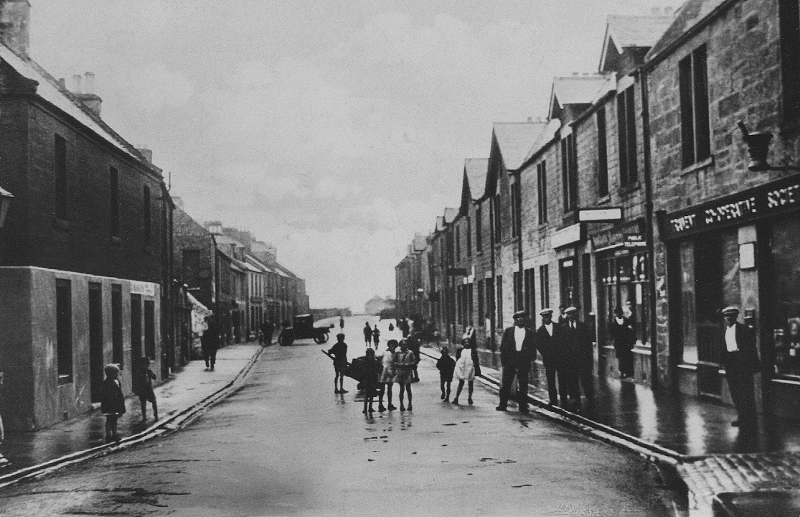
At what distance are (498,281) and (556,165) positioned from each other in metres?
10.9

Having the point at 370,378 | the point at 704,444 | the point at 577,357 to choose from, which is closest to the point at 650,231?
the point at 577,357

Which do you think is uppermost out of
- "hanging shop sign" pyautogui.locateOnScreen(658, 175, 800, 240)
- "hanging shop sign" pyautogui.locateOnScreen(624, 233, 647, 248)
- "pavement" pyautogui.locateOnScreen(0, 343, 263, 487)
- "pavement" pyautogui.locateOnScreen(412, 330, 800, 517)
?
"hanging shop sign" pyautogui.locateOnScreen(658, 175, 800, 240)

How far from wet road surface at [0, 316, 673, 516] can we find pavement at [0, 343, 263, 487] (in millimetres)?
458

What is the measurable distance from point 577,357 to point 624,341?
4099 millimetres

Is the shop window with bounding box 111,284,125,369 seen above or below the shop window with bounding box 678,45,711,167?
below

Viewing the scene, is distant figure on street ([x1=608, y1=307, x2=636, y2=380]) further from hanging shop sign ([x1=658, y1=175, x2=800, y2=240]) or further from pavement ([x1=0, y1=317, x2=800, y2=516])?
hanging shop sign ([x1=658, y1=175, x2=800, y2=240])

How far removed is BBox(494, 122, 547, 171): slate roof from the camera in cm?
3391

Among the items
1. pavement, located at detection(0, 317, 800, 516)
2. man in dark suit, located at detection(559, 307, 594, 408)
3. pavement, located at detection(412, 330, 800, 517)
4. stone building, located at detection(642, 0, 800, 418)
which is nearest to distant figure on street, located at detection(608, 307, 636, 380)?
pavement, located at detection(0, 317, 800, 516)

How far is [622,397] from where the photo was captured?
16891mm

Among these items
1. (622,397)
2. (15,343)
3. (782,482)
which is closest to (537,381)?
(622,397)

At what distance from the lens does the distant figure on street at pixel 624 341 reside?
1995cm

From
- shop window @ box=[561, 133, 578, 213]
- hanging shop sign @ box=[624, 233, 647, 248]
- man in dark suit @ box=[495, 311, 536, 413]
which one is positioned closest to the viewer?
man in dark suit @ box=[495, 311, 536, 413]

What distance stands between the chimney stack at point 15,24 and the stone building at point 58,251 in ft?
0.07

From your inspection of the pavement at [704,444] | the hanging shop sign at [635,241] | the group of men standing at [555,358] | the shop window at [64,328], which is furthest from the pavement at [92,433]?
the hanging shop sign at [635,241]
